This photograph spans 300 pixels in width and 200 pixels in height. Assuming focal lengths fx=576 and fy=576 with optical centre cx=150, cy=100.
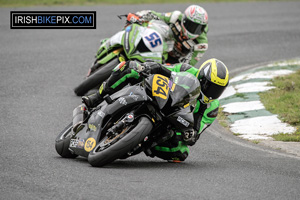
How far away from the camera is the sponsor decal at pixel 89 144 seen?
608cm

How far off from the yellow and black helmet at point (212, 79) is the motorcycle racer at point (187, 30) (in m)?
3.78

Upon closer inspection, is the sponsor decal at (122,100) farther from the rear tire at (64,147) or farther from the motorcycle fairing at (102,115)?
the rear tire at (64,147)

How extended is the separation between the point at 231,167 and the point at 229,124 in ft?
8.63

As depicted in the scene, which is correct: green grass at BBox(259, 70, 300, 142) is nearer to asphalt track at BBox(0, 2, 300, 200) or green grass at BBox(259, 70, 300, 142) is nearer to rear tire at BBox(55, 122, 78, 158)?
asphalt track at BBox(0, 2, 300, 200)

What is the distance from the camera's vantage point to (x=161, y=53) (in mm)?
9508

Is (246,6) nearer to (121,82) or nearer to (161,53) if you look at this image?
(161,53)

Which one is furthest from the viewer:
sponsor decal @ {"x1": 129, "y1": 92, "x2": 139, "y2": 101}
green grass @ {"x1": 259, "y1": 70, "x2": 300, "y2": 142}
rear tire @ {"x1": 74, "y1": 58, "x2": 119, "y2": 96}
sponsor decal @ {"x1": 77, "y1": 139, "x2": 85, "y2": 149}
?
rear tire @ {"x1": 74, "y1": 58, "x2": 119, "y2": 96}

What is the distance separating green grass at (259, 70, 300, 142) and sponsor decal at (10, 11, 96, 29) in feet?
20.6

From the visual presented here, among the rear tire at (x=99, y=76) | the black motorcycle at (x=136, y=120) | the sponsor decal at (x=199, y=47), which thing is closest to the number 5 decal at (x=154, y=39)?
the rear tire at (x=99, y=76)

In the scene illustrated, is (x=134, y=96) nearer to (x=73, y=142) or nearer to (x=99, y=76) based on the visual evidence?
(x=73, y=142)

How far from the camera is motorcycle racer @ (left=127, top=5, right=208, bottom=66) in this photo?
10.5 meters

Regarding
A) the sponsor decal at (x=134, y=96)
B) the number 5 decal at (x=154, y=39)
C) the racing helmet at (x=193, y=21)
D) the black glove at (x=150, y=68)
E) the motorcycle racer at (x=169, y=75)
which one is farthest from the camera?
the racing helmet at (x=193, y=21)

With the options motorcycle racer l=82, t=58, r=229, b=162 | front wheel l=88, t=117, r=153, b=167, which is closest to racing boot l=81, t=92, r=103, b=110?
motorcycle racer l=82, t=58, r=229, b=162

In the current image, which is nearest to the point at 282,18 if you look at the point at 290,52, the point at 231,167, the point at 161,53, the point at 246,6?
the point at 246,6
